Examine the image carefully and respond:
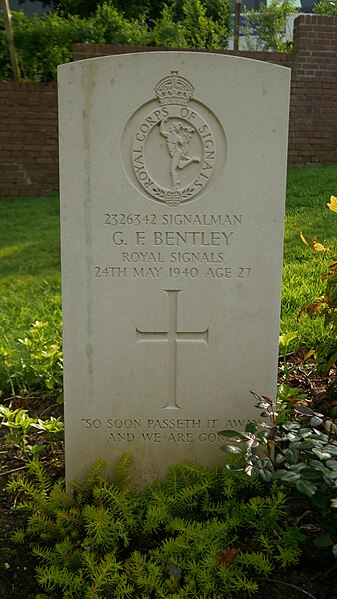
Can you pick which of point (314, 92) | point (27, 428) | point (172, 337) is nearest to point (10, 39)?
point (314, 92)

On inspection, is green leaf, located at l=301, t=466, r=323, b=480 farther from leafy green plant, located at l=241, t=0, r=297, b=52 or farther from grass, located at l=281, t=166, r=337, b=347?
leafy green plant, located at l=241, t=0, r=297, b=52

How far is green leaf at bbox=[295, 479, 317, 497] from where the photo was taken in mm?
1954

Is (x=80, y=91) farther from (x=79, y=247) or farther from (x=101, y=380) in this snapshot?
(x=101, y=380)

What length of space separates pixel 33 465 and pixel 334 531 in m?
1.22

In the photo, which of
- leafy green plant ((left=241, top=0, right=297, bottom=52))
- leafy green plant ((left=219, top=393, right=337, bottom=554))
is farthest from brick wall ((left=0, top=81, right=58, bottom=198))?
leafy green plant ((left=219, top=393, right=337, bottom=554))

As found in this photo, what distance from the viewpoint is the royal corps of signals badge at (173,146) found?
8.01 ft

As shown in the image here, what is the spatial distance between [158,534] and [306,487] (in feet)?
2.30

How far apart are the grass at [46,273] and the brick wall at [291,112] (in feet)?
1.23

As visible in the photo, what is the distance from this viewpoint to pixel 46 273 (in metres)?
5.77

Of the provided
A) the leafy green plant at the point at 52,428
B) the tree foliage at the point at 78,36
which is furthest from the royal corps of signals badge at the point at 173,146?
the tree foliage at the point at 78,36

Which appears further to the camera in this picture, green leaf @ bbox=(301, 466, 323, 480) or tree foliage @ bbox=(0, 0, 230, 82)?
tree foliage @ bbox=(0, 0, 230, 82)

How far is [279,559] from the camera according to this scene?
2238 millimetres

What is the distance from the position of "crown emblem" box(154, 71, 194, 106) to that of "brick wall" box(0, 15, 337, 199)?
21.6 ft

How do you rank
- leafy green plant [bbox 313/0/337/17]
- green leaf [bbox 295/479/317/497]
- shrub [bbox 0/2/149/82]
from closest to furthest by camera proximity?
green leaf [bbox 295/479/317/497]
shrub [bbox 0/2/149/82]
leafy green plant [bbox 313/0/337/17]
